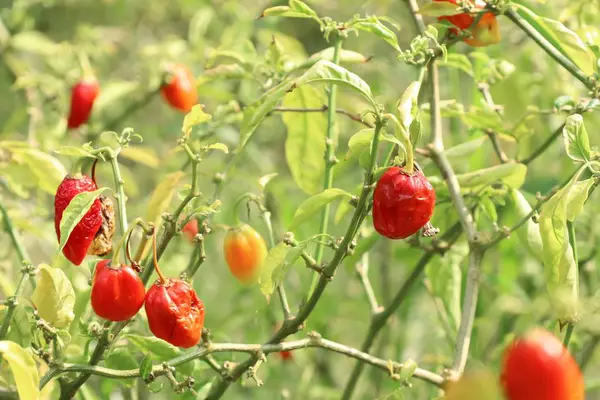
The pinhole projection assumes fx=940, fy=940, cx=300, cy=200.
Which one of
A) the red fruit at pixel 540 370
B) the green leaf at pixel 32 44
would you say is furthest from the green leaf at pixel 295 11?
the green leaf at pixel 32 44

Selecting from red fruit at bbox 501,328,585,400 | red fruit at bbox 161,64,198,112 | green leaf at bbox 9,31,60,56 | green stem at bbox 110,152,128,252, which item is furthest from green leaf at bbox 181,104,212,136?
green leaf at bbox 9,31,60,56

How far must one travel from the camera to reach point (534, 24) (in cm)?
149

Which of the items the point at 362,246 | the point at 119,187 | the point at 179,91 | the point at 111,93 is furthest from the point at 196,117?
the point at 111,93

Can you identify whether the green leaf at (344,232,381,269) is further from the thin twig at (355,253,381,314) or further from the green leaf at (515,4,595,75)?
the green leaf at (515,4,595,75)

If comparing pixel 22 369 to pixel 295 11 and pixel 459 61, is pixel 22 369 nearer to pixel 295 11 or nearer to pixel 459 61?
pixel 295 11

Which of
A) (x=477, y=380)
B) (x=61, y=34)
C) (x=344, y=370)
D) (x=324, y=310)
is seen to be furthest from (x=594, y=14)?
(x=61, y=34)

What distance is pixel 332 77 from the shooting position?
1.15 m

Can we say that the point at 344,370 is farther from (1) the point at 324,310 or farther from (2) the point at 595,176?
(2) the point at 595,176

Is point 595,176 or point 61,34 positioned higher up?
point 595,176

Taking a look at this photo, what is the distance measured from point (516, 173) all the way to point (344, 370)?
7.97 feet

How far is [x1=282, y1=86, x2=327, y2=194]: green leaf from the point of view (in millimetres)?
1627

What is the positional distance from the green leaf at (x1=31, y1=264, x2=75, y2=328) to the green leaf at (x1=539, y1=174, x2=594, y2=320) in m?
0.66

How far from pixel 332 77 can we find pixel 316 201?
227mm

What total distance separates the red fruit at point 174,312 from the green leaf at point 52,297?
11 centimetres
